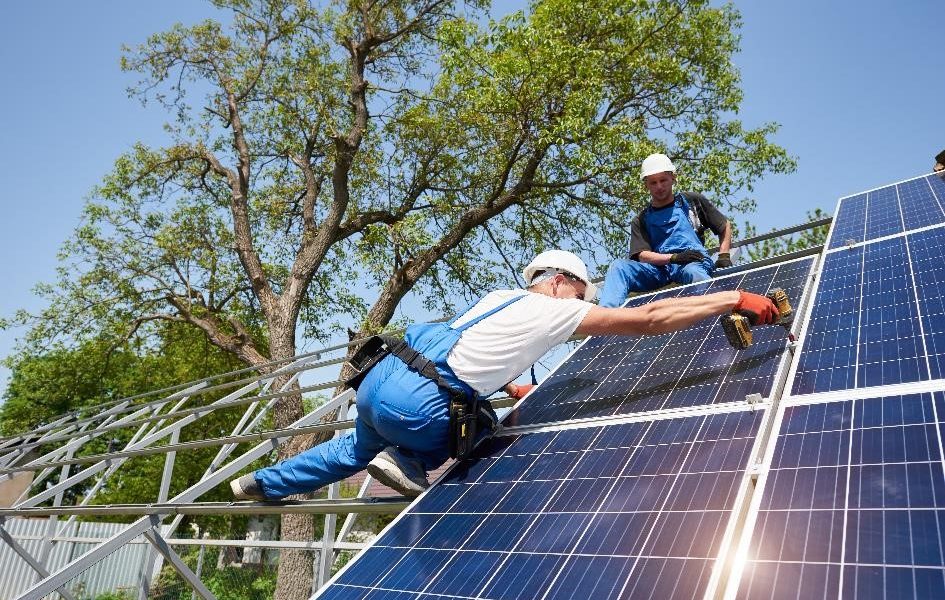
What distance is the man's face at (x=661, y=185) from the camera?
270 inches

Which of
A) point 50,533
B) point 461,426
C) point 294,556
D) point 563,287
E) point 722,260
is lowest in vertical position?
point 294,556

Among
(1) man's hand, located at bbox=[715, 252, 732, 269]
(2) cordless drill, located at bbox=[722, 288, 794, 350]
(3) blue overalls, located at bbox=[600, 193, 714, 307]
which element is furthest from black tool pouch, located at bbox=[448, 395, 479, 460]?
(1) man's hand, located at bbox=[715, 252, 732, 269]

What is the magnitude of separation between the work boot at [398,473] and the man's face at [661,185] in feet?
14.5

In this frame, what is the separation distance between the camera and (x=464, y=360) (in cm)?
355

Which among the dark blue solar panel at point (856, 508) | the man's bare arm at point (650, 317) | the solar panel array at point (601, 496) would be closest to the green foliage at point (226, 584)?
the solar panel array at point (601, 496)

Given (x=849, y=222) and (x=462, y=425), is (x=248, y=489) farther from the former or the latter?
(x=849, y=222)

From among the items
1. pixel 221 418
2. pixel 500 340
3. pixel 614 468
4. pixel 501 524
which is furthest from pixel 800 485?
pixel 221 418

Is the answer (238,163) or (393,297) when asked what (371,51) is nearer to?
(238,163)

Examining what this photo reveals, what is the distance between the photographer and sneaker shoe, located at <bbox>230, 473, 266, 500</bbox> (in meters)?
4.27

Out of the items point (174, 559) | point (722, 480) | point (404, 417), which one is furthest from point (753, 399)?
point (174, 559)

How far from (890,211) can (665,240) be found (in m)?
2.05

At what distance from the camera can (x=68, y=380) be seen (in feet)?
63.7

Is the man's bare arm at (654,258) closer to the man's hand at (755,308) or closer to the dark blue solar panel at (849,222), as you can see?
the dark blue solar panel at (849,222)

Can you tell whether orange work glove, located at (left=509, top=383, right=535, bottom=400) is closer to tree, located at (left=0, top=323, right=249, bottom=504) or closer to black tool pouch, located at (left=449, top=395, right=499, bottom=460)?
black tool pouch, located at (left=449, top=395, right=499, bottom=460)
